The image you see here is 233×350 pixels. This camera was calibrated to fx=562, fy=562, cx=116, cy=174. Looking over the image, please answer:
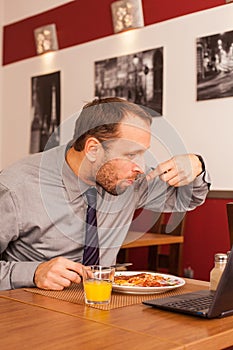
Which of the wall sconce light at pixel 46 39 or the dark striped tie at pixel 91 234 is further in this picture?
the wall sconce light at pixel 46 39

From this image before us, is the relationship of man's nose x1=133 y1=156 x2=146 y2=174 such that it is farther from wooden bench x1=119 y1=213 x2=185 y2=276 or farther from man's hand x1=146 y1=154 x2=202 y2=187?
wooden bench x1=119 y1=213 x2=185 y2=276

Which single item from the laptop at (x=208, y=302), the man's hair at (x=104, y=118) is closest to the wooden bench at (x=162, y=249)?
the man's hair at (x=104, y=118)

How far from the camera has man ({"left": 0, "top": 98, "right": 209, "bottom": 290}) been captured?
156cm

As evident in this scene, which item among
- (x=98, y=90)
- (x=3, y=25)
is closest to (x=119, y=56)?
(x=98, y=90)

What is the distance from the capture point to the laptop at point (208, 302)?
118cm

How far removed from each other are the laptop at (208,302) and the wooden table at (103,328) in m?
0.01

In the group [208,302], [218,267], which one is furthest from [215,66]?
[208,302]

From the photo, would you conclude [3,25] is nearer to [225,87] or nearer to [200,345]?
[225,87]

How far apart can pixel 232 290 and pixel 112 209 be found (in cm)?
70

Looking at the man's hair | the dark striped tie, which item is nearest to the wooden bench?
the dark striped tie

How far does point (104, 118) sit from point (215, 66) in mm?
2114

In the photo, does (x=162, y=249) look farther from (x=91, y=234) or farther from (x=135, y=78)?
(x=91, y=234)

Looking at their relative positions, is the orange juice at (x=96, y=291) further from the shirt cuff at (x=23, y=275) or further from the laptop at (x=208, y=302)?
the shirt cuff at (x=23, y=275)

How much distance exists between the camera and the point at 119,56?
4.25 meters
